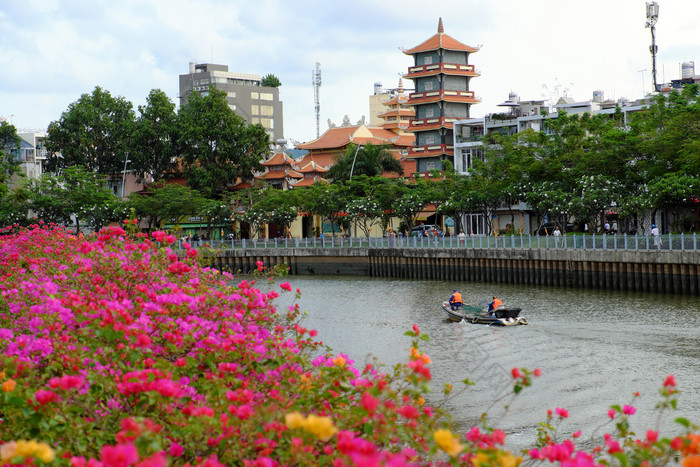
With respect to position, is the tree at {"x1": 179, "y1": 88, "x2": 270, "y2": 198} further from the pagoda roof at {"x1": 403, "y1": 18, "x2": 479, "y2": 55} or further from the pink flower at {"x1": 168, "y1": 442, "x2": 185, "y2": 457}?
the pink flower at {"x1": 168, "y1": 442, "x2": 185, "y2": 457}

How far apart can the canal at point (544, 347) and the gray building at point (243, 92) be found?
269ft

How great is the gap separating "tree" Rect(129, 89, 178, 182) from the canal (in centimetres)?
4381

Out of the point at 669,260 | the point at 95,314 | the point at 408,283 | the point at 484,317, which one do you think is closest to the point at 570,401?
the point at 484,317

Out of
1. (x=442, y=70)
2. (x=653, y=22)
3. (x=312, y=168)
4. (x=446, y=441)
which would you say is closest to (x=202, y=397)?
(x=446, y=441)

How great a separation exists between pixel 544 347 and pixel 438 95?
183ft

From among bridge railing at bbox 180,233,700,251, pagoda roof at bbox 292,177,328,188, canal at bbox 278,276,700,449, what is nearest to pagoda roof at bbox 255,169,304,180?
pagoda roof at bbox 292,177,328,188

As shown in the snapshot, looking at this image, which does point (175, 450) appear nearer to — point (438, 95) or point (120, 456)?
point (120, 456)

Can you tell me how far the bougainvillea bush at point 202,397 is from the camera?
5.62 m

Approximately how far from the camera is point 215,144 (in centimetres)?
8381

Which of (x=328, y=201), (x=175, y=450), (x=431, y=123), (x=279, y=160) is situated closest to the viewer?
(x=175, y=450)

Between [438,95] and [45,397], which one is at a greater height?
[438,95]

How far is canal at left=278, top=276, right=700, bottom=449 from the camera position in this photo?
19297mm

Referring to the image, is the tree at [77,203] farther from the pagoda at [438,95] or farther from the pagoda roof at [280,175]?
the pagoda at [438,95]

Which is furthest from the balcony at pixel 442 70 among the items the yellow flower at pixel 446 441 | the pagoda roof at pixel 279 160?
the yellow flower at pixel 446 441
